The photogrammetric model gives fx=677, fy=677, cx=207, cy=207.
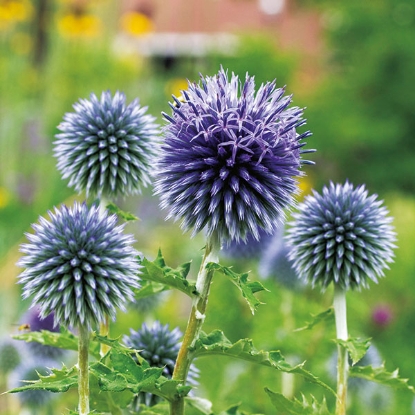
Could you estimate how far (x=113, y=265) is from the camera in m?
1.48

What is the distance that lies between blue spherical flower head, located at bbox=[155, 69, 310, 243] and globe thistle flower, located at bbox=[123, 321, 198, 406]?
0.41m

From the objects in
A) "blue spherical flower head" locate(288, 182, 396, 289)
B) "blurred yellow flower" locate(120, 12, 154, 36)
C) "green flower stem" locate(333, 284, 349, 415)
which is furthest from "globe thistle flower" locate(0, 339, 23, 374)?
"blurred yellow flower" locate(120, 12, 154, 36)

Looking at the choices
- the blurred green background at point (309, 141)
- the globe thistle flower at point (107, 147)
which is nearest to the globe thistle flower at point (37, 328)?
the blurred green background at point (309, 141)

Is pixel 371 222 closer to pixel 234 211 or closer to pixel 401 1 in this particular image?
pixel 234 211

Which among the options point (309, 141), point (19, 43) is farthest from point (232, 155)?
point (309, 141)

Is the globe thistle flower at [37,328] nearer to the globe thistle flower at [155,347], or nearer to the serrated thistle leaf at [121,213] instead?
the globe thistle flower at [155,347]

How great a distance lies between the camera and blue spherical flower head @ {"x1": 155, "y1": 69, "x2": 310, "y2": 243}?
1.48 metres

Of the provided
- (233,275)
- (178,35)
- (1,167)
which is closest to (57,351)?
(233,275)

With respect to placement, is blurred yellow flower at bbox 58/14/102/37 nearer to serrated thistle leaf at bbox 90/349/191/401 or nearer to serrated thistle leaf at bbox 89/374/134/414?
serrated thistle leaf at bbox 89/374/134/414

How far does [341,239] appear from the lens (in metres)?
1.90

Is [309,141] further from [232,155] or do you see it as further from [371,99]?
[232,155]

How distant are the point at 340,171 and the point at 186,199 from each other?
1012cm

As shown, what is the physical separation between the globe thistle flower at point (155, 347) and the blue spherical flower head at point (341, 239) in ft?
1.36

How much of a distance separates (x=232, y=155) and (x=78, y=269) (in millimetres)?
412
